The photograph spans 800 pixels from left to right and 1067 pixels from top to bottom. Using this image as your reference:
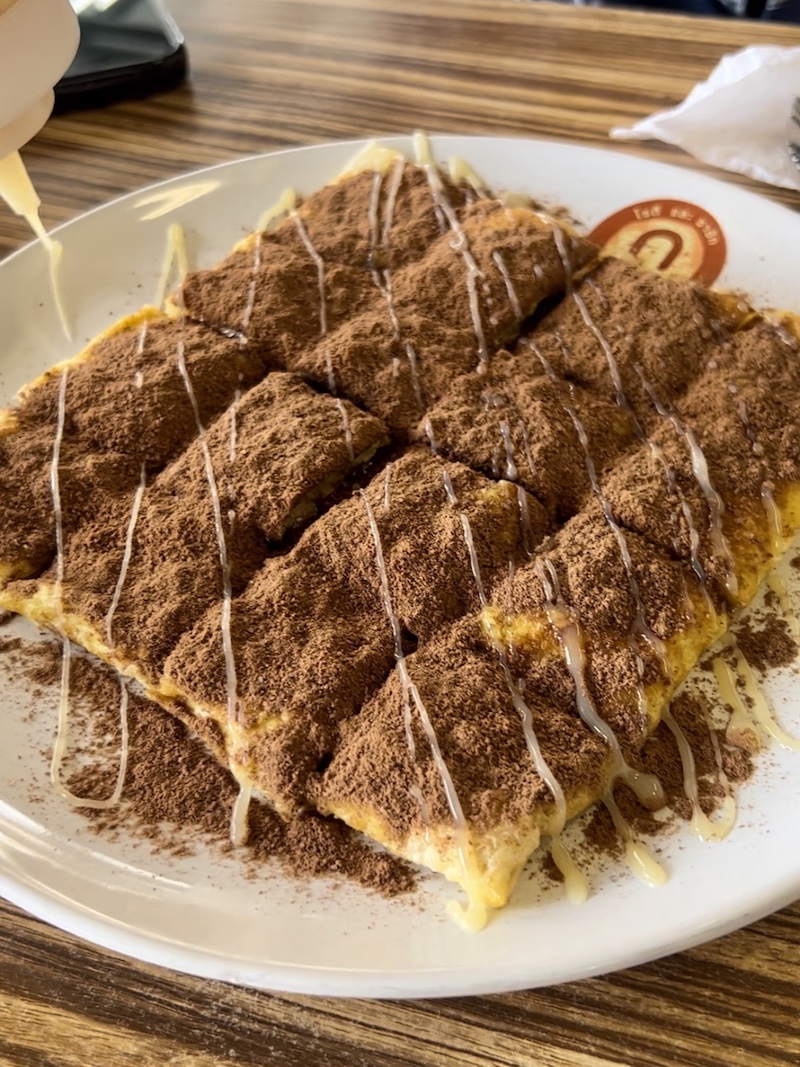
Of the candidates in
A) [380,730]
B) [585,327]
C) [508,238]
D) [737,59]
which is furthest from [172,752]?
[737,59]

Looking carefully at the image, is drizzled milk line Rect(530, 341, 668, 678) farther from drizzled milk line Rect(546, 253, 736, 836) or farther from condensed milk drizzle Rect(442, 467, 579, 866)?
condensed milk drizzle Rect(442, 467, 579, 866)

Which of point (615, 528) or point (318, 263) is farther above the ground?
point (318, 263)

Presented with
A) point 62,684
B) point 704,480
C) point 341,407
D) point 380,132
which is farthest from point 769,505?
point 380,132

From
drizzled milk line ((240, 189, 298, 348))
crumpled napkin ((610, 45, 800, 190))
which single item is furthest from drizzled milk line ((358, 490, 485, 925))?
crumpled napkin ((610, 45, 800, 190))

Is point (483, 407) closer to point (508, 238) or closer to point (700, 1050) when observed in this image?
point (508, 238)

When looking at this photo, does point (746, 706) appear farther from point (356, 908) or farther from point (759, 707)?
point (356, 908)

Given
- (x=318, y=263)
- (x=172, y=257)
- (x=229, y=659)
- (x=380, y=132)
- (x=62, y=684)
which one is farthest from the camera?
(x=380, y=132)

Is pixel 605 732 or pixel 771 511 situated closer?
pixel 605 732
